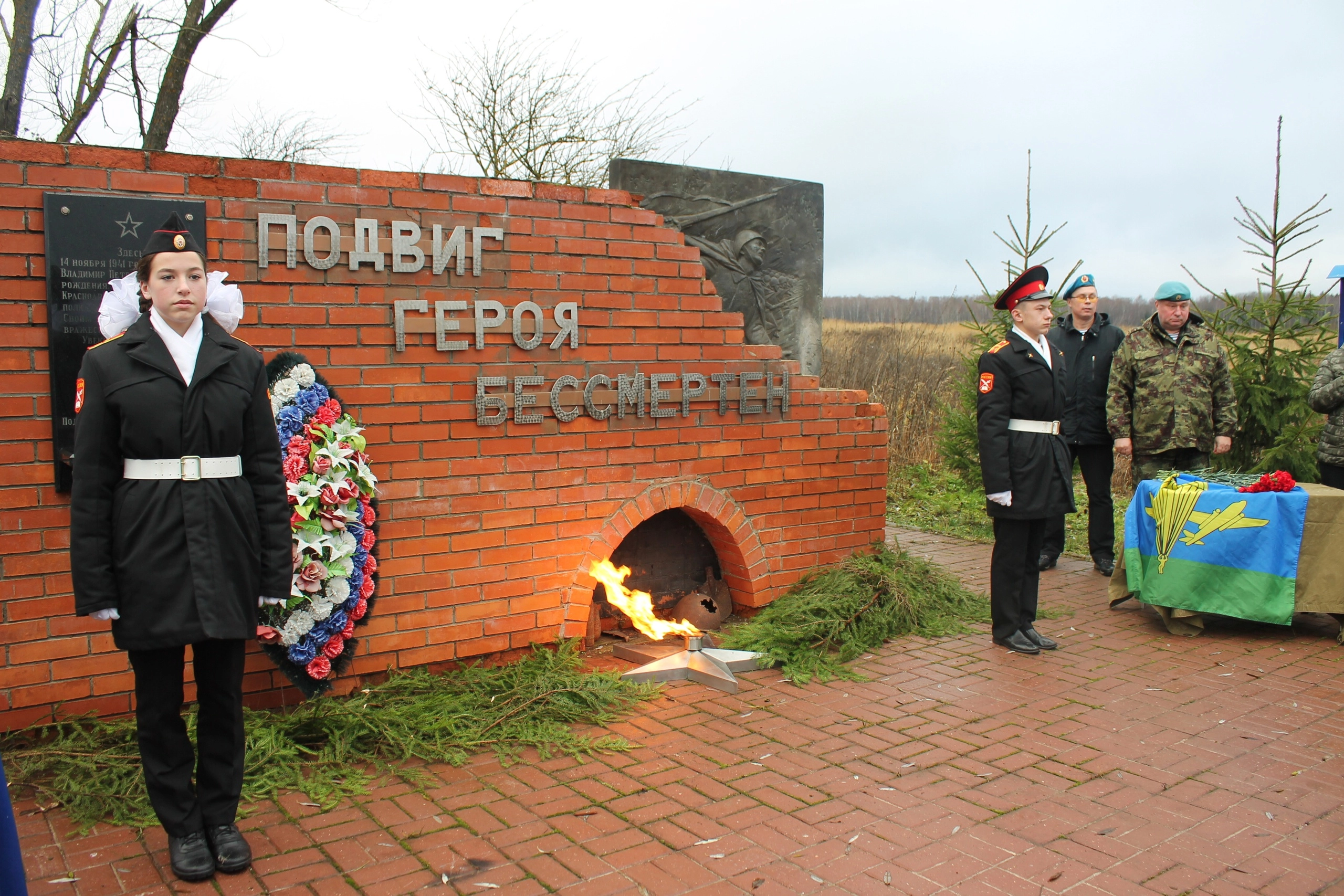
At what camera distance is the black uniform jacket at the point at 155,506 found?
9.84ft

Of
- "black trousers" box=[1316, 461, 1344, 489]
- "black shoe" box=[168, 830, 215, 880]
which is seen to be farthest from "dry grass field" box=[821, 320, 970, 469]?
"black shoe" box=[168, 830, 215, 880]

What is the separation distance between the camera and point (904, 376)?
1511cm

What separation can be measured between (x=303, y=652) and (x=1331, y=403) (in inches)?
247

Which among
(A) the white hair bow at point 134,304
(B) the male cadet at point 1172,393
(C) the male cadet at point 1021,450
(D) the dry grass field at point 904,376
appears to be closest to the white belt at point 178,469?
(A) the white hair bow at point 134,304

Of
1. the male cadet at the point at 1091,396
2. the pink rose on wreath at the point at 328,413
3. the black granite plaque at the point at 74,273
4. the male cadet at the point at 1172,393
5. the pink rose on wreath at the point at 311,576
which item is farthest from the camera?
the male cadet at the point at 1091,396

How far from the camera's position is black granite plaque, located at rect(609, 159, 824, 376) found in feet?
20.7

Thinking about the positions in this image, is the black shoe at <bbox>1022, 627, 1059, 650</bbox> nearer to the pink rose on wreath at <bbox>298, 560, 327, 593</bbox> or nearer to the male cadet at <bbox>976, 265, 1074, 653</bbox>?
the male cadet at <bbox>976, 265, 1074, 653</bbox>

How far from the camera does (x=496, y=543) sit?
4.98 metres

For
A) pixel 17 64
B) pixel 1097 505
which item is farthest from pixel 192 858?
pixel 17 64

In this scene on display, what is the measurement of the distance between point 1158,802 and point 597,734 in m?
2.24

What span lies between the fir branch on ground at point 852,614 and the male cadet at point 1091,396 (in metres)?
1.45

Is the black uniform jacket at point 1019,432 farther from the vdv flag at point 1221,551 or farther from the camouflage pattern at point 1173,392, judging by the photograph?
the camouflage pattern at point 1173,392

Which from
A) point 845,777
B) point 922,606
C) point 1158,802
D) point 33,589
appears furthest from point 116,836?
point 922,606

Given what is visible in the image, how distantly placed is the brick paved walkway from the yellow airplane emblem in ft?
3.36
